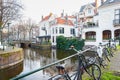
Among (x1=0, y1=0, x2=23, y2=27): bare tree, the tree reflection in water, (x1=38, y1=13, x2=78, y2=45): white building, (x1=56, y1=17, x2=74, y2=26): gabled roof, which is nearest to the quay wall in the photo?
the tree reflection in water

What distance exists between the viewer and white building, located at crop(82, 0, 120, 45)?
3088 centimetres

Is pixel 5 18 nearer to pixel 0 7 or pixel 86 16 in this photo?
pixel 0 7

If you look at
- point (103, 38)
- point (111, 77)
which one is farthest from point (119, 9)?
point (111, 77)

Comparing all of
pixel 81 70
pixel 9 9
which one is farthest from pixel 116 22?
pixel 81 70

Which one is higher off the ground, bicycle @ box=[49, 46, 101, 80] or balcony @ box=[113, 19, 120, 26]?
balcony @ box=[113, 19, 120, 26]

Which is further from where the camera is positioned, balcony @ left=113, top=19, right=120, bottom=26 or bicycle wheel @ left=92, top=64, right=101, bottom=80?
balcony @ left=113, top=19, right=120, bottom=26

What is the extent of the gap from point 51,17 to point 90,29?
2397 cm

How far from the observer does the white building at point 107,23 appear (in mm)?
30881

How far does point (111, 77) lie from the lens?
4.82 meters

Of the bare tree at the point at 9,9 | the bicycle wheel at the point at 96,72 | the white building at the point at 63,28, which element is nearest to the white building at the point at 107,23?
the white building at the point at 63,28

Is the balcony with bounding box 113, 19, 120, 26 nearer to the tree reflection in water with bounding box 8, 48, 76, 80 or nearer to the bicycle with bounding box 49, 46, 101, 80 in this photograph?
the tree reflection in water with bounding box 8, 48, 76, 80

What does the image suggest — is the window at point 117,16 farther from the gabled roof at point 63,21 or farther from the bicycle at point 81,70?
the bicycle at point 81,70

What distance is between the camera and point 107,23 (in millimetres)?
32219

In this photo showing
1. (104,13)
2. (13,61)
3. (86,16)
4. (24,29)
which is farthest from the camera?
(24,29)
